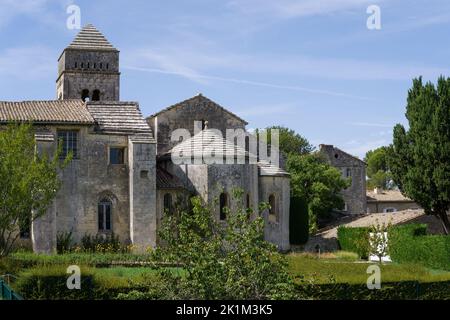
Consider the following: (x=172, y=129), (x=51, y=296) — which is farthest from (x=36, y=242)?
(x=51, y=296)

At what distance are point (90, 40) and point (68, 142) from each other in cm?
2355

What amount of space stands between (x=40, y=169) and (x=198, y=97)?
18.5 metres

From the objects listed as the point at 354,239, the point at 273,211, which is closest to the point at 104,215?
the point at 273,211

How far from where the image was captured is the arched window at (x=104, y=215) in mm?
45250

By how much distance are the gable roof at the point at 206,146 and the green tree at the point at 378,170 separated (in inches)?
3370

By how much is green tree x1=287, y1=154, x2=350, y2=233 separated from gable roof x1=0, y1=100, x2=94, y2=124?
26.6 meters

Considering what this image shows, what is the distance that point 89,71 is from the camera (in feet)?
213

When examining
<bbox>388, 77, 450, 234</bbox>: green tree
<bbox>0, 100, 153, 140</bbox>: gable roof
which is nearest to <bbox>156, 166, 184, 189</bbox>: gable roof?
<bbox>0, 100, 153, 140</bbox>: gable roof

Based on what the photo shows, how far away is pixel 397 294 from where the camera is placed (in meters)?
28.3

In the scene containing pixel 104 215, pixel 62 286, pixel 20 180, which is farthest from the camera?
pixel 104 215

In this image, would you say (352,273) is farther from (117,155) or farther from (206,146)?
(117,155)

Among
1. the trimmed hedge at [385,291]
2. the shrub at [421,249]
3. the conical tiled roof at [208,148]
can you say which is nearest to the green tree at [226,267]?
the trimmed hedge at [385,291]

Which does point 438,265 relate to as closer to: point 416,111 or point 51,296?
point 416,111

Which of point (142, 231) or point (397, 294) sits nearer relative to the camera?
point (397, 294)
